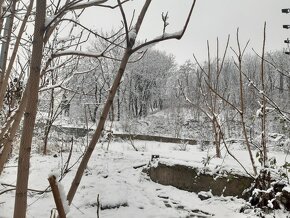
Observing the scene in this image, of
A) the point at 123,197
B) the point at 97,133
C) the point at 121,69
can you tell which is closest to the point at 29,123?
the point at 97,133

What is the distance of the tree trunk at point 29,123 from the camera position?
84cm

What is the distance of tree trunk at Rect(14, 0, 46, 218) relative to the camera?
2.77 ft

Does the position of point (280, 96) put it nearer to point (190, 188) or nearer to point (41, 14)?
point (190, 188)

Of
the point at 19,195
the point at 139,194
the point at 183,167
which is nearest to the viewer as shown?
the point at 19,195

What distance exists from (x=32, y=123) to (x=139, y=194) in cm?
563

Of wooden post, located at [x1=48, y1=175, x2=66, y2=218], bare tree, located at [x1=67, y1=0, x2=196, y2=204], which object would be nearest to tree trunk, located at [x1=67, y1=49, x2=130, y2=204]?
bare tree, located at [x1=67, y1=0, x2=196, y2=204]

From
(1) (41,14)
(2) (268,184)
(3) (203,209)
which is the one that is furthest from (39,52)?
(3) (203,209)

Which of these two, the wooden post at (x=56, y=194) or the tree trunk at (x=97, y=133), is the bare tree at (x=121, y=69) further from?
the wooden post at (x=56, y=194)

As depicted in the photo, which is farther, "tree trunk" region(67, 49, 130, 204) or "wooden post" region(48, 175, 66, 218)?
"tree trunk" region(67, 49, 130, 204)

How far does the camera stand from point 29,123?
869 mm

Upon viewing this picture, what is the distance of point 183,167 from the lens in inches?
265

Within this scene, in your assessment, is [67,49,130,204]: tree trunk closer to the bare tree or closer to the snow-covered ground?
the bare tree

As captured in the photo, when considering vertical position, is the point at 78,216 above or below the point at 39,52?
below

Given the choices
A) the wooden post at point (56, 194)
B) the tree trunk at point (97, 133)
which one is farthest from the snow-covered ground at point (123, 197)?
the wooden post at point (56, 194)
